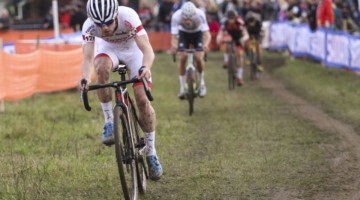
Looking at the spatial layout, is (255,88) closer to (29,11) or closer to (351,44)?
(351,44)

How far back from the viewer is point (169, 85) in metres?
19.8

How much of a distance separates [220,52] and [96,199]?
79.9 feet

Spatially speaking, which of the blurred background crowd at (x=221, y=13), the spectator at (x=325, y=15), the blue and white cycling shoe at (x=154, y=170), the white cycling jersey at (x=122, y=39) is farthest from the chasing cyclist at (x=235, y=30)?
the blue and white cycling shoe at (x=154, y=170)

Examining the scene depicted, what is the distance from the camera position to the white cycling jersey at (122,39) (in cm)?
749

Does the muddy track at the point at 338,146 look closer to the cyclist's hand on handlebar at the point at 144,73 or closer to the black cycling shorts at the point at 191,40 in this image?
the cyclist's hand on handlebar at the point at 144,73

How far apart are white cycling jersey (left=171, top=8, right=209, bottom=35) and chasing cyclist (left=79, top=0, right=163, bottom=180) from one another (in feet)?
20.7

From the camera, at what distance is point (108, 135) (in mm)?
7375

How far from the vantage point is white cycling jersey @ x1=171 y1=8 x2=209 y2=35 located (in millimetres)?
14052

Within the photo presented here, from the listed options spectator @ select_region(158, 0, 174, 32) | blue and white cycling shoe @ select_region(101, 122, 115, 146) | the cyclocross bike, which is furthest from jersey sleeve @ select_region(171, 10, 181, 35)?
spectator @ select_region(158, 0, 174, 32)

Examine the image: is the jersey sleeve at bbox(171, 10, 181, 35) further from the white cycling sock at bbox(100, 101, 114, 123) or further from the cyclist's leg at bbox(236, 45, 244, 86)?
the white cycling sock at bbox(100, 101, 114, 123)

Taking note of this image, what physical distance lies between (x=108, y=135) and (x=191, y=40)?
7.17 m

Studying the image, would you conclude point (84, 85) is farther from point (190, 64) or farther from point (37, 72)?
point (37, 72)

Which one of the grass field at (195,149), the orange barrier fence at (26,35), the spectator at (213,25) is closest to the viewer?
the grass field at (195,149)

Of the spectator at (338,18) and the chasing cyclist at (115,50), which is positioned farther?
the spectator at (338,18)
